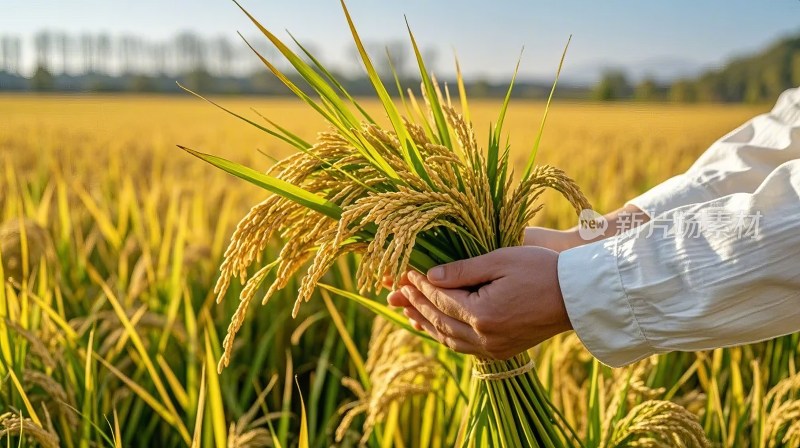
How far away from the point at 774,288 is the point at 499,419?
51 cm

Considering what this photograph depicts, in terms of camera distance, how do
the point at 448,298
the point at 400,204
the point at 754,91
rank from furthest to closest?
the point at 754,91 → the point at 448,298 → the point at 400,204

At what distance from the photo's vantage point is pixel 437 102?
138 cm

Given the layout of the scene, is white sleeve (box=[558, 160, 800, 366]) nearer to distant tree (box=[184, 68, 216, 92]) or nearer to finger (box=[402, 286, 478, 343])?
finger (box=[402, 286, 478, 343])

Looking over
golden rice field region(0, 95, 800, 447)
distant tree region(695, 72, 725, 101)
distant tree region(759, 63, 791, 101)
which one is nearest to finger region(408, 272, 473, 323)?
golden rice field region(0, 95, 800, 447)

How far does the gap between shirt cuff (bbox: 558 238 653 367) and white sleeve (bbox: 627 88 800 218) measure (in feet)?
1.74

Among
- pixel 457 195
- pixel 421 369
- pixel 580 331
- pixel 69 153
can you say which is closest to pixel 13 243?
pixel 421 369

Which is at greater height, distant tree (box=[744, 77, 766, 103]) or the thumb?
distant tree (box=[744, 77, 766, 103])

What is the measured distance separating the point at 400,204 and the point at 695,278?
1.61ft

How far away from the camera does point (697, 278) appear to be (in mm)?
1177

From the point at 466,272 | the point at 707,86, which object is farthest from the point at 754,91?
the point at 466,272

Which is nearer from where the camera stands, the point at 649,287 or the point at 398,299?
the point at 649,287

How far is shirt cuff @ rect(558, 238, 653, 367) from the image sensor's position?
121 cm

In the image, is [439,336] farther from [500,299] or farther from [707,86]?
[707,86]

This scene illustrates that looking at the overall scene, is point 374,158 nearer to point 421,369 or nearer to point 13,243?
point 421,369
